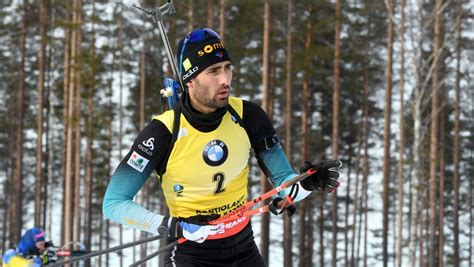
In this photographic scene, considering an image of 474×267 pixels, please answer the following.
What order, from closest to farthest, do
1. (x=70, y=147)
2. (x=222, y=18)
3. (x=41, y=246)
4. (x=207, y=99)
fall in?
(x=207, y=99), (x=41, y=246), (x=222, y=18), (x=70, y=147)

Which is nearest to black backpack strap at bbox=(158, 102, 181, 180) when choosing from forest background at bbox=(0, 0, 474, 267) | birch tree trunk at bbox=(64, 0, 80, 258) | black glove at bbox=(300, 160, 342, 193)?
black glove at bbox=(300, 160, 342, 193)

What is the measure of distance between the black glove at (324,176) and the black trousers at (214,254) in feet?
1.81

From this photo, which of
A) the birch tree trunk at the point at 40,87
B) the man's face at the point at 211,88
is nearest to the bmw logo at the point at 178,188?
the man's face at the point at 211,88

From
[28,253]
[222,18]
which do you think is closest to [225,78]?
[28,253]

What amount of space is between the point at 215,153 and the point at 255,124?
1.28 ft

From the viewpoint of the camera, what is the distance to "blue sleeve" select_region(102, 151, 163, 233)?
12.2 feet

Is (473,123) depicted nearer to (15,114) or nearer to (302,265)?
(302,265)

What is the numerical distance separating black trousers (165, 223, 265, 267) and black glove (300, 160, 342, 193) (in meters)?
0.55

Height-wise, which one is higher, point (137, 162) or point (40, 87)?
point (40, 87)

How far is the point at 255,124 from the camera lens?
411 centimetres

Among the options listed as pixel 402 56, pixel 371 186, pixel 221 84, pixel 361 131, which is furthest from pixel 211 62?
pixel 371 186

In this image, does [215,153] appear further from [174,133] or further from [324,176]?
[324,176]

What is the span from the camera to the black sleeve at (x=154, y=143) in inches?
149

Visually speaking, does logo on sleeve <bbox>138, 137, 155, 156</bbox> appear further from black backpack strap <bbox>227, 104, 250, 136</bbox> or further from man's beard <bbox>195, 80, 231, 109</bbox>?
black backpack strap <bbox>227, 104, 250, 136</bbox>
